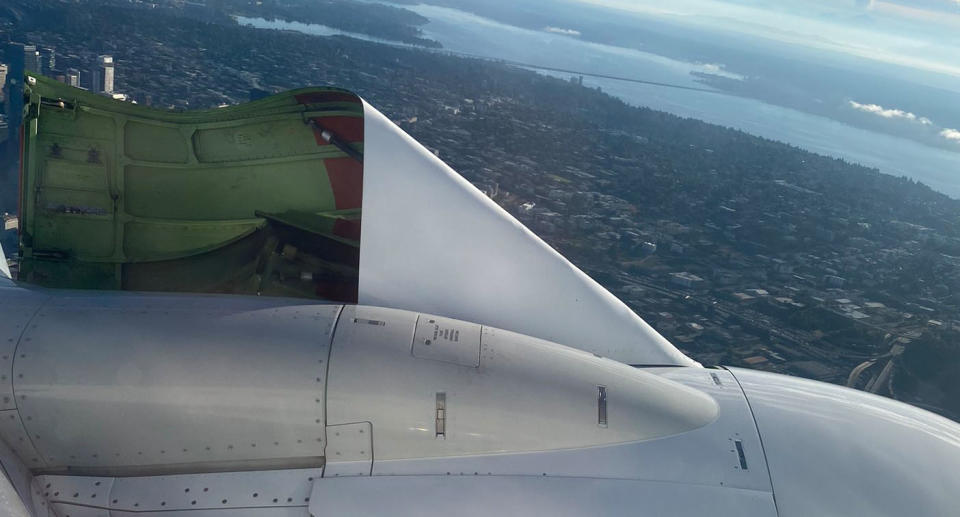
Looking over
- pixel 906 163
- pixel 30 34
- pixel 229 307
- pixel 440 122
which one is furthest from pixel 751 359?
pixel 906 163

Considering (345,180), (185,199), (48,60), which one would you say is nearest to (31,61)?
(48,60)

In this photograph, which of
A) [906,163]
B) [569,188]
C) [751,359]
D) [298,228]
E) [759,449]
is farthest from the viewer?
[906,163]

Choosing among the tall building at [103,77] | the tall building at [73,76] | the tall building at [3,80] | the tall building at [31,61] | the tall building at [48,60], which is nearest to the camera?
the tall building at [3,80]

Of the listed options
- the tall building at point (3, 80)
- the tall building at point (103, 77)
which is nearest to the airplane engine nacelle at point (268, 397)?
the tall building at point (3, 80)

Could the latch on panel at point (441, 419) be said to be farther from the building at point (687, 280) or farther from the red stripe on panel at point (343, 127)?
the building at point (687, 280)

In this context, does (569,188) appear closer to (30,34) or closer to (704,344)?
(704,344)

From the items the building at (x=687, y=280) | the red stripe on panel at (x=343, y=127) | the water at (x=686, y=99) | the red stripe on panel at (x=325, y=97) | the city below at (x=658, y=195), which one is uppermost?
the water at (x=686, y=99)
